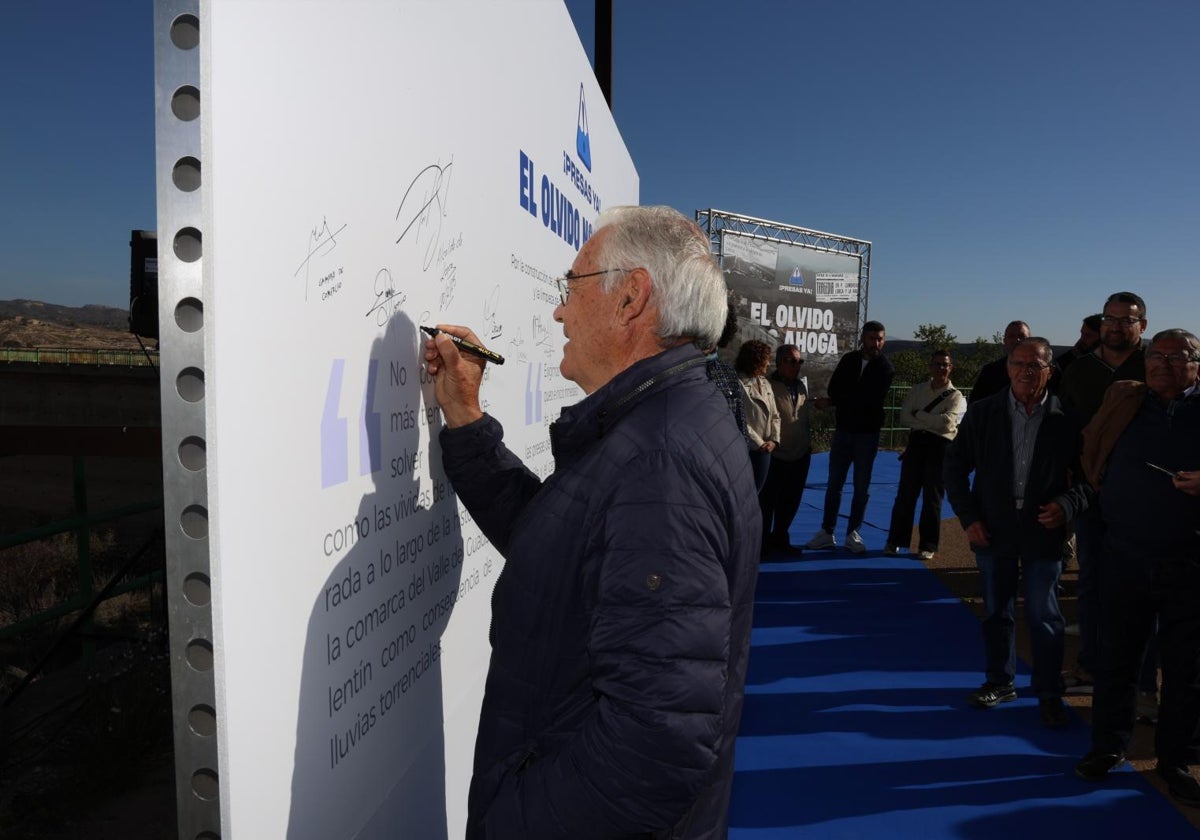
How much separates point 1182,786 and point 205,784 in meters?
3.73

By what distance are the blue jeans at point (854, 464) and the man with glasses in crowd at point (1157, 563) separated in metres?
3.48

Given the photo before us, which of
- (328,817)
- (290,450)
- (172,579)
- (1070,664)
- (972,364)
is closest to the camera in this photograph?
(172,579)

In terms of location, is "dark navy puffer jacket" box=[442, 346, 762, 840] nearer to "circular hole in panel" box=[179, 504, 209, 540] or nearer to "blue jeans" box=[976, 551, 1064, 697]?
"circular hole in panel" box=[179, 504, 209, 540]

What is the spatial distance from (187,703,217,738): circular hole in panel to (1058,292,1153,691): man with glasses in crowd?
154 inches

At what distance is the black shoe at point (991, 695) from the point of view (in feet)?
12.6

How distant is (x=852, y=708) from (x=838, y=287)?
1345cm

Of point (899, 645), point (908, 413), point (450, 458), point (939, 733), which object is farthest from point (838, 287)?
point (450, 458)

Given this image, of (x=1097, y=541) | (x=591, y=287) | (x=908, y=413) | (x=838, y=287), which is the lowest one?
(x=1097, y=541)

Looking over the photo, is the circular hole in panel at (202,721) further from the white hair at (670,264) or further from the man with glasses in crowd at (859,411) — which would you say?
the man with glasses in crowd at (859,411)

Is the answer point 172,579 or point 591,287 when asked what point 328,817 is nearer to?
point 172,579

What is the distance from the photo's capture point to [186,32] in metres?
0.73

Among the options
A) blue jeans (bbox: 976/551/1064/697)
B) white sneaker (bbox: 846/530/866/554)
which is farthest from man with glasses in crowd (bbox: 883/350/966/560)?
blue jeans (bbox: 976/551/1064/697)

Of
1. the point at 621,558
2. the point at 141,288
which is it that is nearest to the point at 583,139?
the point at 141,288

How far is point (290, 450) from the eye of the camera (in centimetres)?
91
